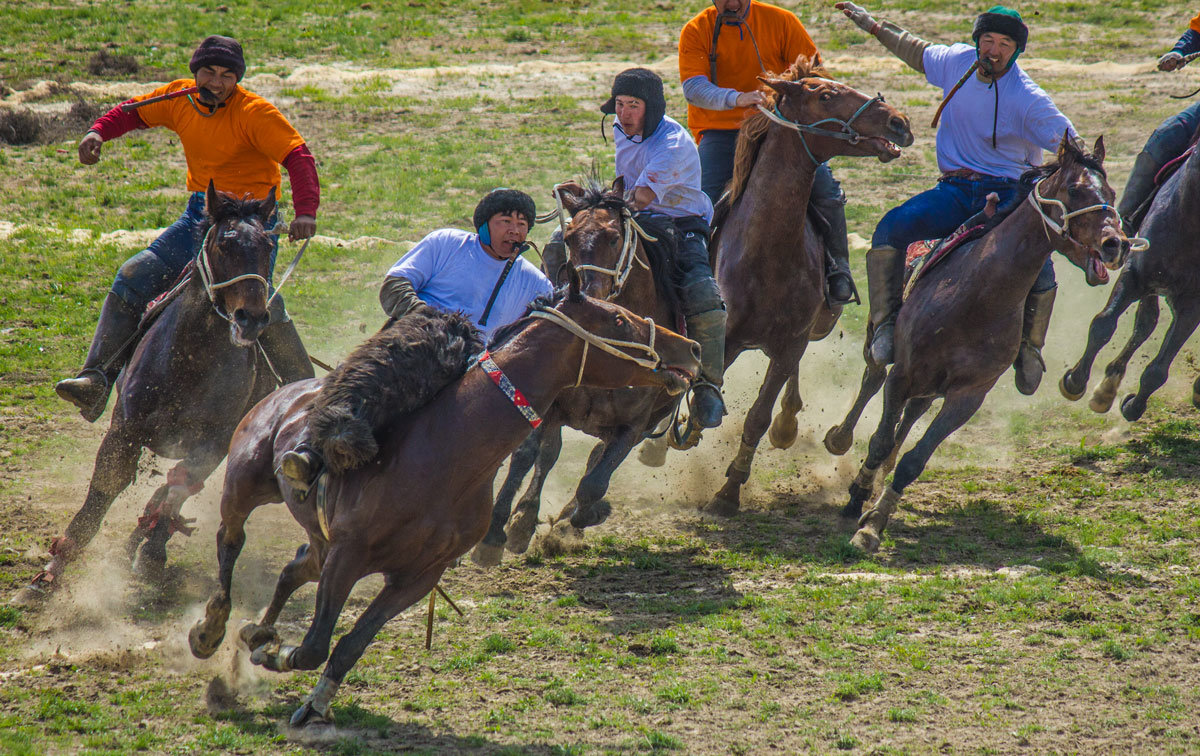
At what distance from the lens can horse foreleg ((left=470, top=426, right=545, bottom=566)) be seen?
21.6 feet

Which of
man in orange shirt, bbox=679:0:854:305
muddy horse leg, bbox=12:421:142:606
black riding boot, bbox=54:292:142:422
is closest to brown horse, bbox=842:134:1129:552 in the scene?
man in orange shirt, bbox=679:0:854:305

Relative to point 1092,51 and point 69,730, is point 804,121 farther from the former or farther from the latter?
point 1092,51

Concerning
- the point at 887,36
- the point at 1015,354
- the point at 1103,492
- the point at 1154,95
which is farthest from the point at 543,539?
the point at 1154,95

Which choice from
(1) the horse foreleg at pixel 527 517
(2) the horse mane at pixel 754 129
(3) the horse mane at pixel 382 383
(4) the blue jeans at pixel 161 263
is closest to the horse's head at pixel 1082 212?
(2) the horse mane at pixel 754 129

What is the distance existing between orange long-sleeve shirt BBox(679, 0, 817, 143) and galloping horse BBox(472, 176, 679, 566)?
2.13m

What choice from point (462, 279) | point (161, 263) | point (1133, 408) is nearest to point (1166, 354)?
point (1133, 408)

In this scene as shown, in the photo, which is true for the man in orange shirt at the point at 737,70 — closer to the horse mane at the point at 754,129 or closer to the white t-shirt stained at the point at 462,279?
the horse mane at the point at 754,129

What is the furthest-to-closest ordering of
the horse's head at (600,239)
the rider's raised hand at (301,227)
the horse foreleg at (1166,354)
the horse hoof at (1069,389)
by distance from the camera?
the horse hoof at (1069,389)
the horse foreleg at (1166,354)
the rider's raised hand at (301,227)
the horse's head at (600,239)

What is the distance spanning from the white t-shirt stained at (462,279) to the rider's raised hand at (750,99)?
2.19 metres

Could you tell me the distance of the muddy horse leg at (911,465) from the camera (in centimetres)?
746

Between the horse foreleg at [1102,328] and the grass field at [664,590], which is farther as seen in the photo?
the horse foreleg at [1102,328]

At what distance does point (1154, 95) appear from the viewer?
711 inches

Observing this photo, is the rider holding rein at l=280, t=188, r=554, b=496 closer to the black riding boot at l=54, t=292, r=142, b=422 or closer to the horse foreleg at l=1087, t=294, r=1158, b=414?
the black riding boot at l=54, t=292, r=142, b=422

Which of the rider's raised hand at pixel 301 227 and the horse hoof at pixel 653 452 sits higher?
the rider's raised hand at pixel 301 227
